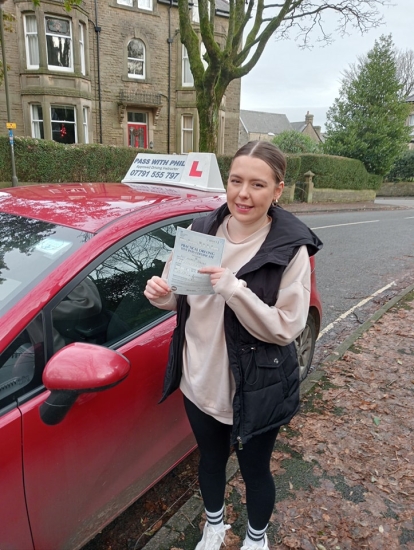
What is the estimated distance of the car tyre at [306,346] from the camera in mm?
3109

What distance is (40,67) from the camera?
1798 cm

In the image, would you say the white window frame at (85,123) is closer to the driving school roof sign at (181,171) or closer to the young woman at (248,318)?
the driving school roof sign at (181,171)

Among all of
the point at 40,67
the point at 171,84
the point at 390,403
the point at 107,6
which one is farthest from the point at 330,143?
the point at 390,403

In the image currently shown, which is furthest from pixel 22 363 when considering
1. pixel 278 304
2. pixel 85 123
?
pixel 85 123

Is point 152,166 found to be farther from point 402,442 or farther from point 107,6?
point 107,6

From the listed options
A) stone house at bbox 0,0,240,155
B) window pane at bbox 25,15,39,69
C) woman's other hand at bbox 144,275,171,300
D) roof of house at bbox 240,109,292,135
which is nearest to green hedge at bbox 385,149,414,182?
stone house at bbox 0,0,240,155

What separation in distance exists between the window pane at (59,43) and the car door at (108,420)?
2013cm

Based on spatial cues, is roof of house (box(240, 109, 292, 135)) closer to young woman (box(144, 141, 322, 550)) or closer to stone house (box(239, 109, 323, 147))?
stone house (box(239, 109, 323, 147))

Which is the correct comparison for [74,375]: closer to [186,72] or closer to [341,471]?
[341,471]

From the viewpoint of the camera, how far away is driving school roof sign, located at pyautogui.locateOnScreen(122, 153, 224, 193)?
2734 millimetres

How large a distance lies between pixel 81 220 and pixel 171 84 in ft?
74.2

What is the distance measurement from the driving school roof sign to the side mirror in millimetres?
1642

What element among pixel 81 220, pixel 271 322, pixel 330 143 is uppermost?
pixel 330 143

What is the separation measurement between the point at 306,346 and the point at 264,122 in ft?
253
